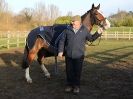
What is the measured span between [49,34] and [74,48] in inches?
69.3

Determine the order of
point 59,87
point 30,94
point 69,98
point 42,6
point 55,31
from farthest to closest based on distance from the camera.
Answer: point 42,6, point 55,31, point 59,87, point 30,94, point 69,98

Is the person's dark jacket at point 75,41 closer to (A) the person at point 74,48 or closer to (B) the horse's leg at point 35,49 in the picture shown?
(A) the person at point 74,48

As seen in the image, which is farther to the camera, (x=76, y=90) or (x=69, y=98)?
(x=76, y=90)

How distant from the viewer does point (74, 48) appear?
24.5ft

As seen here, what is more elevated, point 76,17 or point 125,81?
point 76,17

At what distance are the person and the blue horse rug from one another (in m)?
0.90

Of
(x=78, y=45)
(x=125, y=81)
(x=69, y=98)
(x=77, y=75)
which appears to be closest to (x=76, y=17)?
(x=78, y=45)

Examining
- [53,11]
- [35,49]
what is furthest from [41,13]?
[35,49]

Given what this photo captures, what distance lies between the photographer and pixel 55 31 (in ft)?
29.1

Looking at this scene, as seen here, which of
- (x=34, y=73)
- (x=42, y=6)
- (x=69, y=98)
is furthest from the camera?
(x=42, y=6)

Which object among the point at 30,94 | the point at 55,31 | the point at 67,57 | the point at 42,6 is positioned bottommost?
the point at 30,94

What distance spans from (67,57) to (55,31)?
145cm

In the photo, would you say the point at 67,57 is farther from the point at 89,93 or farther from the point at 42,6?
the point at 42,6

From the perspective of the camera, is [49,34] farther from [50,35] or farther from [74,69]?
[74,69]
